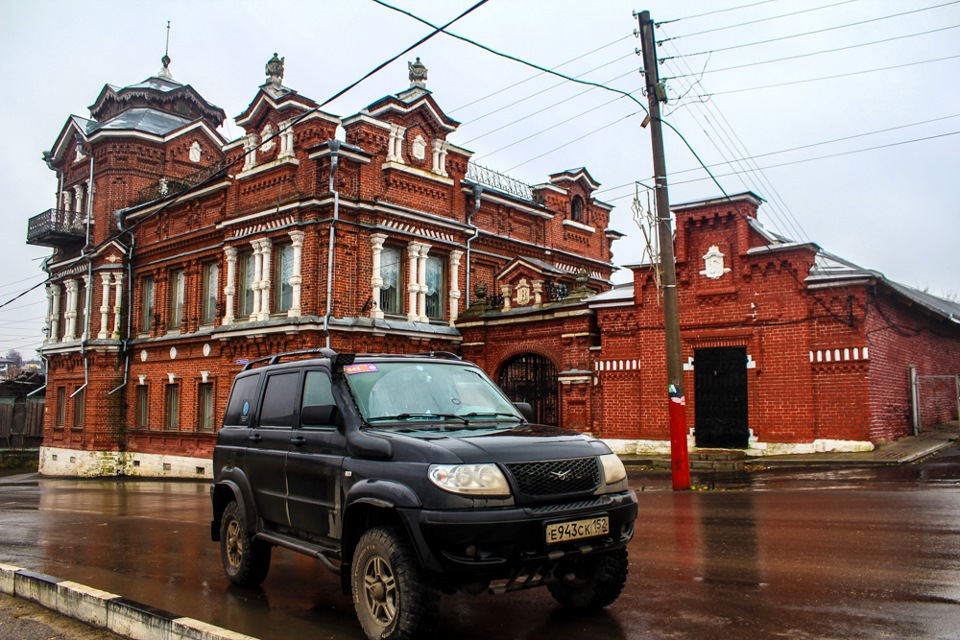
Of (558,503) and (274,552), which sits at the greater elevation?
(558,503)

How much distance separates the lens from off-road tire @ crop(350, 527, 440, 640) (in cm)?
454

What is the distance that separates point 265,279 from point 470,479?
19.8m

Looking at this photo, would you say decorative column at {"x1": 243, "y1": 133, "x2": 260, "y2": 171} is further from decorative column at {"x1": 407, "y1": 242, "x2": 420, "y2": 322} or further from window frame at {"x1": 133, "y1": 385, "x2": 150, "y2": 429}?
window frame at {"x1": 133, "y1": 385, "x2": 150, "y2": 429}

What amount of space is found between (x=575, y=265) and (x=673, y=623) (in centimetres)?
2514

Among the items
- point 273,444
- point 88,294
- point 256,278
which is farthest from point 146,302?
point 273,444

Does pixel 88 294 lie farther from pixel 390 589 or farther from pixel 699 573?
pixel 390 589

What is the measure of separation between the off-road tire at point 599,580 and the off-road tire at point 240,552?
8.96 ft

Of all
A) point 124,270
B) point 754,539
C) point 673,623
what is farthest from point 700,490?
point 124,270

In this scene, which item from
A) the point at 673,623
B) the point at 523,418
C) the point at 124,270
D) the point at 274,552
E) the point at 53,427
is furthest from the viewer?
the point at 53,427

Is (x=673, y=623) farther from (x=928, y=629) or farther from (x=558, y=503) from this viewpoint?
(x=928, y=629)

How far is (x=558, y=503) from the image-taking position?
4859mm

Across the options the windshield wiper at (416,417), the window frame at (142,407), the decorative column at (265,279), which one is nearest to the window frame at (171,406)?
the window frame at (142,407)

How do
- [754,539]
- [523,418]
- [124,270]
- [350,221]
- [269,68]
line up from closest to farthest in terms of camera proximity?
[523,418]
[754,539]
[350,221]
[269,68]
[124,270]

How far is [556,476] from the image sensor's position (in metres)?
4.89
